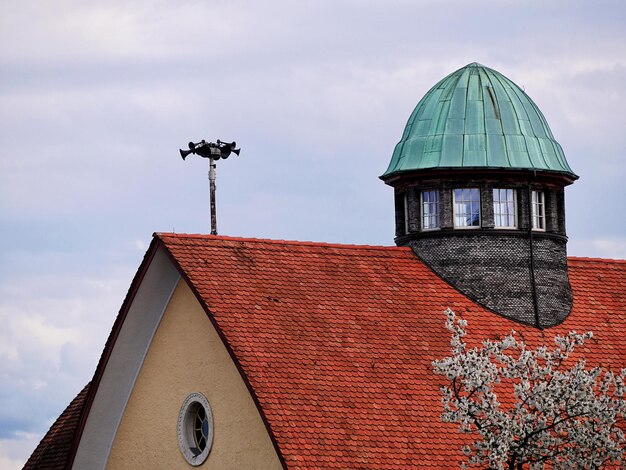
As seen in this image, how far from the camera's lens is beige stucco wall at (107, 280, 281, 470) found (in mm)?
28328

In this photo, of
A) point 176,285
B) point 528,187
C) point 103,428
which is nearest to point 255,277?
point 176,285

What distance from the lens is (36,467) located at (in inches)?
1334

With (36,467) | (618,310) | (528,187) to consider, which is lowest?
(36,467)

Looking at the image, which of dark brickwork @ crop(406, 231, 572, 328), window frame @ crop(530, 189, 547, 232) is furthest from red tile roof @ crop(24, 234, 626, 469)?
window frame @ crop(530, 189, 547, 232)

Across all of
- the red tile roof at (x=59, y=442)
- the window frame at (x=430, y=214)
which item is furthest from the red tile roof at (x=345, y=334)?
the red tile roof at (x=59, y=442)

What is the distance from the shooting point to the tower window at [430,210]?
33.5 m

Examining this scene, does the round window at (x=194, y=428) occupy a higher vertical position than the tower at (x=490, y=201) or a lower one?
lower

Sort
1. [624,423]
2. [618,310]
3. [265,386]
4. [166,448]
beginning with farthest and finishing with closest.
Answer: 1. [618,310]
2. [166,448]
3. [624,423]
4. [265,386]

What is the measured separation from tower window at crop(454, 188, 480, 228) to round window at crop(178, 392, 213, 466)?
267 inches

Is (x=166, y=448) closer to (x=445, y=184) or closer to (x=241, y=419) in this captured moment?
(x=241, y=419)

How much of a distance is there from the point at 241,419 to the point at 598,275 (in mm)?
9837

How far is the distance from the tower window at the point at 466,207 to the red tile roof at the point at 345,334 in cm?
123

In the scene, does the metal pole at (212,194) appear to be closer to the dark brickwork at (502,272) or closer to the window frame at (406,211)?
the window frame at (406,211)

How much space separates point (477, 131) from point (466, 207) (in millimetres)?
1606
